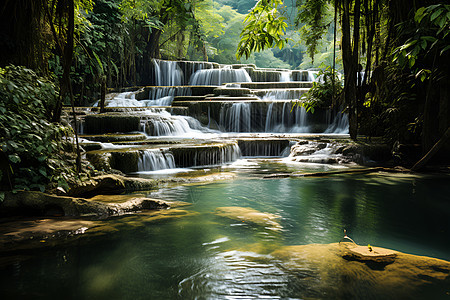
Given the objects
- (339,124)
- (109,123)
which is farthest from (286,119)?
(109,123)

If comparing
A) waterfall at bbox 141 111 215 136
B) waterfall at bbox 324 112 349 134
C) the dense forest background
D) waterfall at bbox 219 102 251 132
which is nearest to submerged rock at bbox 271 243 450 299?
the dense forest background

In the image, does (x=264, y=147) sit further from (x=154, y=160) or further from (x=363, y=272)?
(x=363, y=272)

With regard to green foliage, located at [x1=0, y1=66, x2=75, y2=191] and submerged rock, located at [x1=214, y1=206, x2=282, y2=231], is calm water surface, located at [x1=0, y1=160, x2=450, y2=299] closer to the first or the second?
submerged rock, located at [x1=214, y1=206, x2=282, y2=231]

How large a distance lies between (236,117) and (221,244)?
11.1 m

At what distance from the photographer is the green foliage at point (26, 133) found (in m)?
3.42

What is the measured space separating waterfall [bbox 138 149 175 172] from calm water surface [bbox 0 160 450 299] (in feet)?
6.73

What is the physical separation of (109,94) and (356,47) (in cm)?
1541

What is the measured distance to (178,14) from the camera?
1.94m

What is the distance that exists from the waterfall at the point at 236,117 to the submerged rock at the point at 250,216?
383 inches

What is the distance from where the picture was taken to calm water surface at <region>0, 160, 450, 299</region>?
2273 millimetres

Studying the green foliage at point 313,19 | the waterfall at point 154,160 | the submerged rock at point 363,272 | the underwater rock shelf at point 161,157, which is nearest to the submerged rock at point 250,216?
the submerged rock at point 363,272

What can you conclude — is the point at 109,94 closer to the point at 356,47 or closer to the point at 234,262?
the point at 356,47

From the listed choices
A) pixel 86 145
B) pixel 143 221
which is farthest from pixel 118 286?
pixel 86 145

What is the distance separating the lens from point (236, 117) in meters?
13.9
